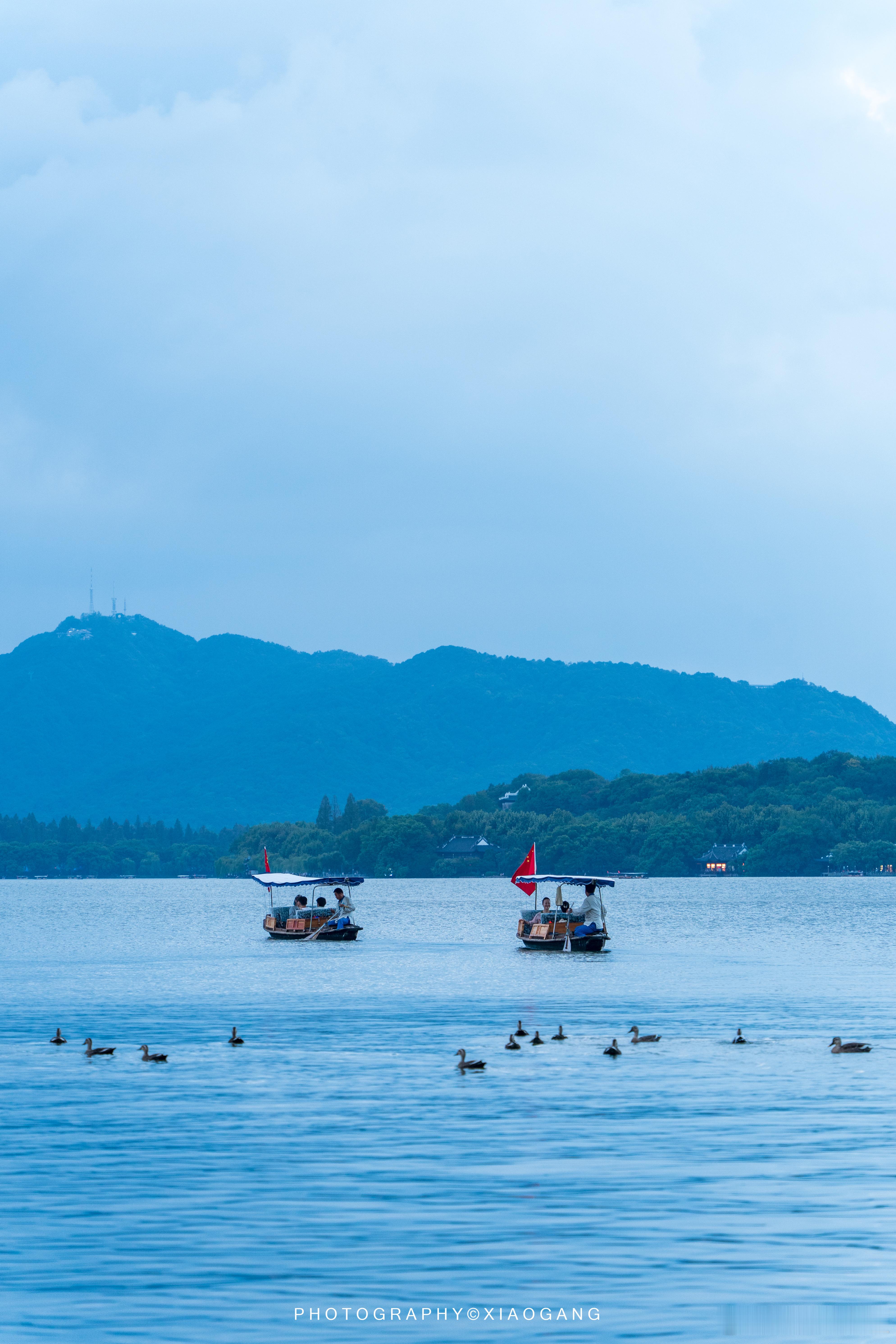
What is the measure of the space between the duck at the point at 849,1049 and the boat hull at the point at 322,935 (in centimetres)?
8040

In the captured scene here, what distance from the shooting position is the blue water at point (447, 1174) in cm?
2716

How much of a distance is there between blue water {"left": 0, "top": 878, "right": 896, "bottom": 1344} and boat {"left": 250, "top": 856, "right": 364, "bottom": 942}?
5546 cm

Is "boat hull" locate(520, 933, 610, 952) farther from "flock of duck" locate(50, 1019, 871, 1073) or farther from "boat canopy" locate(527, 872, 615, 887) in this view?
"flock of duck" locate(50, 1019, 871, 1073)

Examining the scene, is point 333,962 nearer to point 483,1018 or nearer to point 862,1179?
point 483,1018

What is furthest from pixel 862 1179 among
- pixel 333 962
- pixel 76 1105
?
pixel 333 962

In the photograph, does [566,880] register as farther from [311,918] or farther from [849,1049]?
[849,1049]

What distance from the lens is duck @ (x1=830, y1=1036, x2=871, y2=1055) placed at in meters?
56.8

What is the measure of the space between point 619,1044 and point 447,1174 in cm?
2484

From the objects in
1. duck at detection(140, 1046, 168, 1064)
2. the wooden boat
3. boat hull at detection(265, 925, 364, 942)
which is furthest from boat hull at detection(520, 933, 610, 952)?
duck at detection(140, 1046, 168, 1064)

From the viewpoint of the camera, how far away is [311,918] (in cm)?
14300

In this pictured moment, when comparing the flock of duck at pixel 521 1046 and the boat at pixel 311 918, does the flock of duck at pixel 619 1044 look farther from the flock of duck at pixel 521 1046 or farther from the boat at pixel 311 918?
the boat at pixel 311 918

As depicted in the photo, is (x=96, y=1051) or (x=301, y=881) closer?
(x=96, y=1051)

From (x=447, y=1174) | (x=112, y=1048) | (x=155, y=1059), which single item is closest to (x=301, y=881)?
(x=112, y=1048)

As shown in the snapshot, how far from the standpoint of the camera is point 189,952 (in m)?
138
